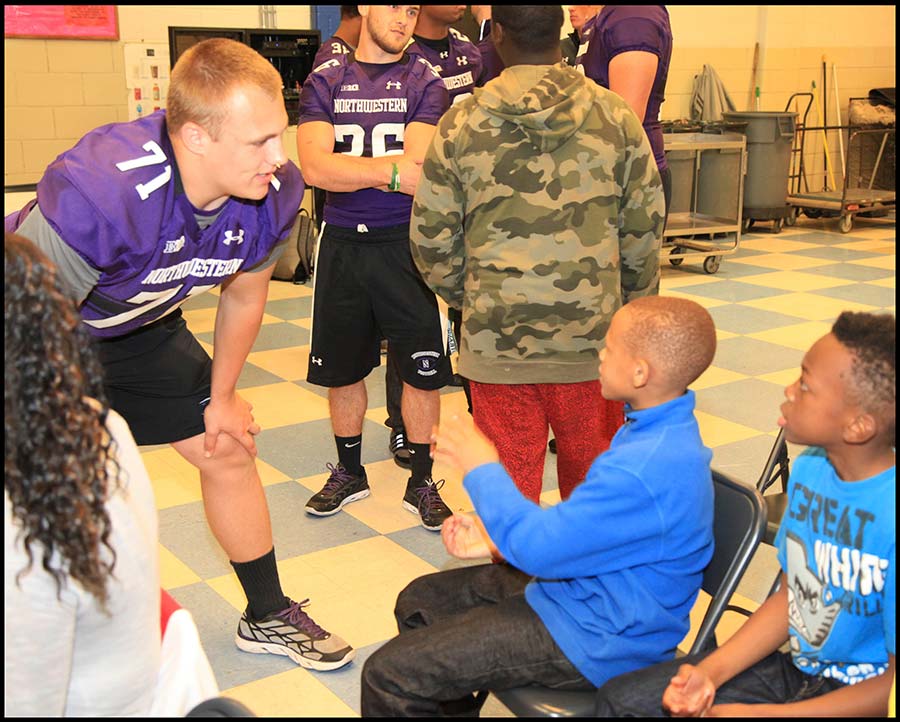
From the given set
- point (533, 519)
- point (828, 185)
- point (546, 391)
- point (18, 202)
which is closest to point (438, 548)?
point (546, 391)

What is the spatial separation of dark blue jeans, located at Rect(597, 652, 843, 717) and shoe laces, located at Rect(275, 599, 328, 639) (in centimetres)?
112

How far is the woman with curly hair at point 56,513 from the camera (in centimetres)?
112

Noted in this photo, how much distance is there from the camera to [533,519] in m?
1.63

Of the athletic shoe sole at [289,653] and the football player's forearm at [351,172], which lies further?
the football player's forearm at [351,172]

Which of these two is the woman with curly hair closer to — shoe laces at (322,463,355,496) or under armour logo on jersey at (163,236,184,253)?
under armour logo on jersey at (163,236,184,253)

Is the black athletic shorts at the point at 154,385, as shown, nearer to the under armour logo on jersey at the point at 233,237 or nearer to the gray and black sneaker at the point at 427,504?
the under armour logo on jersey at the point at 233,237

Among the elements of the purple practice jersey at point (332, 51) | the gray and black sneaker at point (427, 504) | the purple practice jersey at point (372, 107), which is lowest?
the gray and black sneaker at point (427, 504)

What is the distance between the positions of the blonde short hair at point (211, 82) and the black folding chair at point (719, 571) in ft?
3.90

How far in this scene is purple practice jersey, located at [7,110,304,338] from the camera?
196 cm

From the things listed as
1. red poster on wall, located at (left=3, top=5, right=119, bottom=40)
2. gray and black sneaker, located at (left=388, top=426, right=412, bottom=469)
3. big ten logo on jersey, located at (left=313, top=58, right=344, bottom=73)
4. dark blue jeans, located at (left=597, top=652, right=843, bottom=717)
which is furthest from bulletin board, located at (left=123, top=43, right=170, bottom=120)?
dark blue jeans, located at (left=597, top=652, right=843, bottom=717)

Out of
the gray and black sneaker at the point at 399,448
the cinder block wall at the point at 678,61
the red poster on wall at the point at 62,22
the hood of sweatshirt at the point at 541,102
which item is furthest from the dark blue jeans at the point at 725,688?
the red poster on wall at the point at 62,22

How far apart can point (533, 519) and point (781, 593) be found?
449 mm

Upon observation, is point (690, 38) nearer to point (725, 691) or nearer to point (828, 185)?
point (828, 185)

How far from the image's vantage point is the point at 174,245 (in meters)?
2.12
